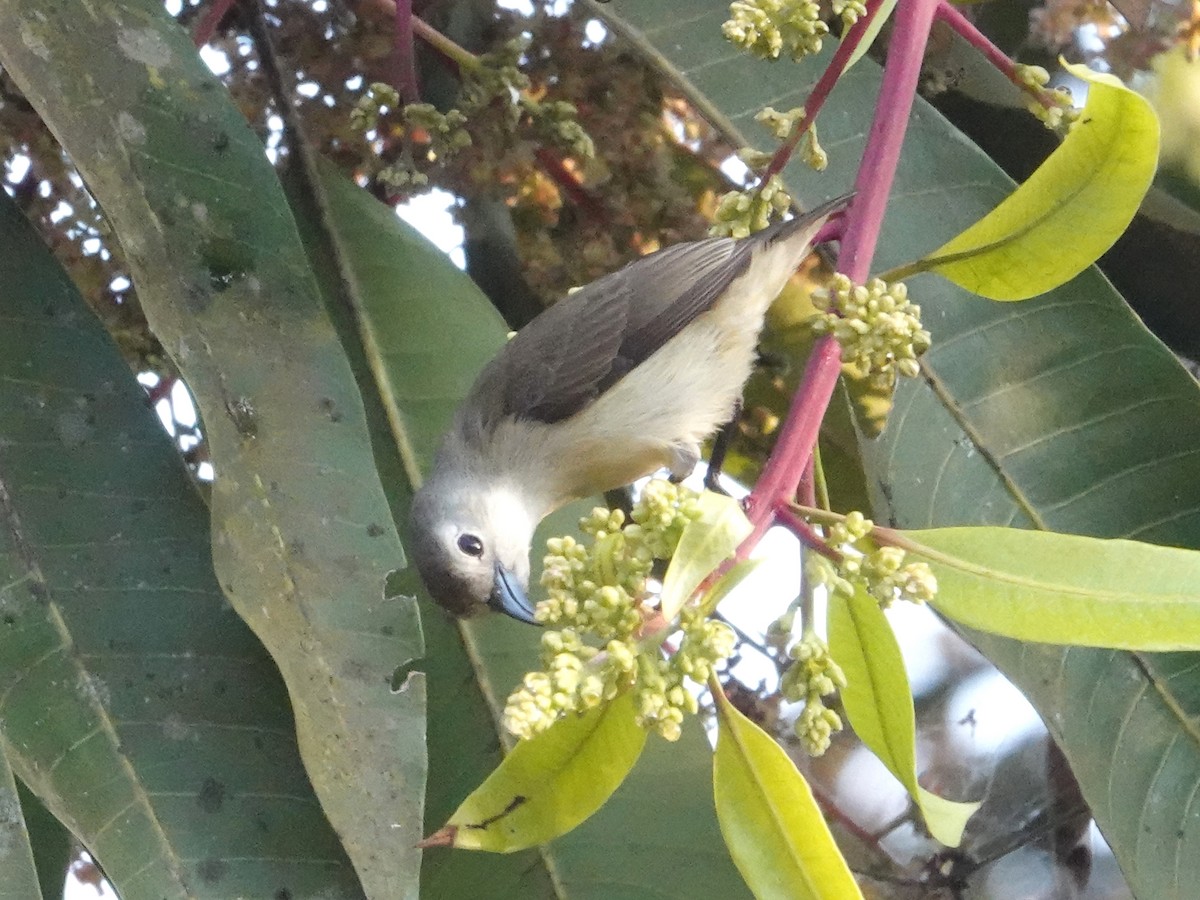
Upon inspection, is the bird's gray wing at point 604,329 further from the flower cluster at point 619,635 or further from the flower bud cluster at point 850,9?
the flower cluster at point 619,635

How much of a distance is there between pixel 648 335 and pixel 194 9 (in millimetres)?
713

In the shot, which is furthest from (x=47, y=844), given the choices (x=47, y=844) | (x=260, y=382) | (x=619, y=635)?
(x=619, y=635)

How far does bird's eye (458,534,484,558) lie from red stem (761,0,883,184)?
1.99ft

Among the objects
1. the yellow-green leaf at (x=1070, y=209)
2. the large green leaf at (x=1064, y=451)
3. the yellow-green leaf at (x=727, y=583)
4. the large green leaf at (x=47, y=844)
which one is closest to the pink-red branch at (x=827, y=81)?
the yellow-green leaf at (x=1070, y=209)

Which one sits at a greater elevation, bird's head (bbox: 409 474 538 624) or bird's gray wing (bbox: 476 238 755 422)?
bird's gray wing (bbox: 476 238 755 422)

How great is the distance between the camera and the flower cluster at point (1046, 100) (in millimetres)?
1000

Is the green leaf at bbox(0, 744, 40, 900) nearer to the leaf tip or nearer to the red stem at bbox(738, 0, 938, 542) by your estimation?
the leaf tip

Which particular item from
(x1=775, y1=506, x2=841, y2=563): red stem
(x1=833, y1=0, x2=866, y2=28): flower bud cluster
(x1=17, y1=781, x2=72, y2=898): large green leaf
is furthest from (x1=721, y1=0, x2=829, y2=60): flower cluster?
(x1=17, y1=781, x2=72, y2=898): large green leaf

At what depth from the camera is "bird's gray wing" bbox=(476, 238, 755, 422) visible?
1.50 metres

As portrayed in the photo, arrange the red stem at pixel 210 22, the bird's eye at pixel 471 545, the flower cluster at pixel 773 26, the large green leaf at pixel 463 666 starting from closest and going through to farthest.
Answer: the flower cluster at pixel 773 26, the large green leaf at pixel 463 666, the red stem at pixel 210 22, the bird's eye at pixel 471 545

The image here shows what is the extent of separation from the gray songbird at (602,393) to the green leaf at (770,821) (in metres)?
0.62

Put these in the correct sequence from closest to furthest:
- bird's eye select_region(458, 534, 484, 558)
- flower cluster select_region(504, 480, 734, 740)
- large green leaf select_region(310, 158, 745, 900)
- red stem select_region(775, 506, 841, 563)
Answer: flower cluster select_region(504, 480, 734, 740), red stem select_region(775, 506, 841, 563), large green leaf select_region(310, 158, 745, 900), bird's eye select_region(458, 534, 484, 558)

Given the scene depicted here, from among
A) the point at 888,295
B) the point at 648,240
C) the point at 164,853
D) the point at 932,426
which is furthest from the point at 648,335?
the point at 164,853

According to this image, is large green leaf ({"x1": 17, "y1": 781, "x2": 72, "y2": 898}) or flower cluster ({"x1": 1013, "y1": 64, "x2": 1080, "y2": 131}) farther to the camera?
large green leaf ({"x1": 17, "y1": 781, "x2": 72, "y2": 898})
